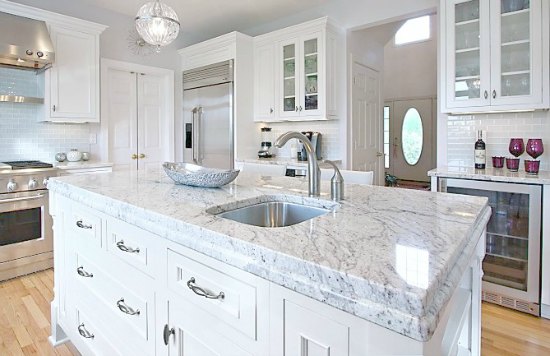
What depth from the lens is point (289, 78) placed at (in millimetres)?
4211

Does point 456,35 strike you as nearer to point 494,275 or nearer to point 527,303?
point 494,275

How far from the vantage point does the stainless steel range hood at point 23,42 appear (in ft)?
10.2

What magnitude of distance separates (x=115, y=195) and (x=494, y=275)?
2.67 m

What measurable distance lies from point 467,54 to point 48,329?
12.2 ft

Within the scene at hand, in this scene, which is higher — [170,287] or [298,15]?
[298,15]

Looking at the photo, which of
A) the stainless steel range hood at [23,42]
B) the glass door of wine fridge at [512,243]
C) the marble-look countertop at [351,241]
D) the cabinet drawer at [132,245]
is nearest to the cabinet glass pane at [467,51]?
the glass door of wine fridge at [512,243]

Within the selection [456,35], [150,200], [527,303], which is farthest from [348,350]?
[456,35]

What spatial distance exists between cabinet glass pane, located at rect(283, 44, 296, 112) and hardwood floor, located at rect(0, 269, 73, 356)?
3007mm

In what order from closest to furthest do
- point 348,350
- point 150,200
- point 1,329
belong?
point 348,350, point 150,200, point 1,329

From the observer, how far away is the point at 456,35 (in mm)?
2965

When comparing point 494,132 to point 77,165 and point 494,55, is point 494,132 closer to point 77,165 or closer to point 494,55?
point 494,55

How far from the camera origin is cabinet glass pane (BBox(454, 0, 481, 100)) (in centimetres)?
288

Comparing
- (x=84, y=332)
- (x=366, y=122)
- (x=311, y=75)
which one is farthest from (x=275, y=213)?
(x=366, y=122)

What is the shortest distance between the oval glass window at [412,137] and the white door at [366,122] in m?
3.94
